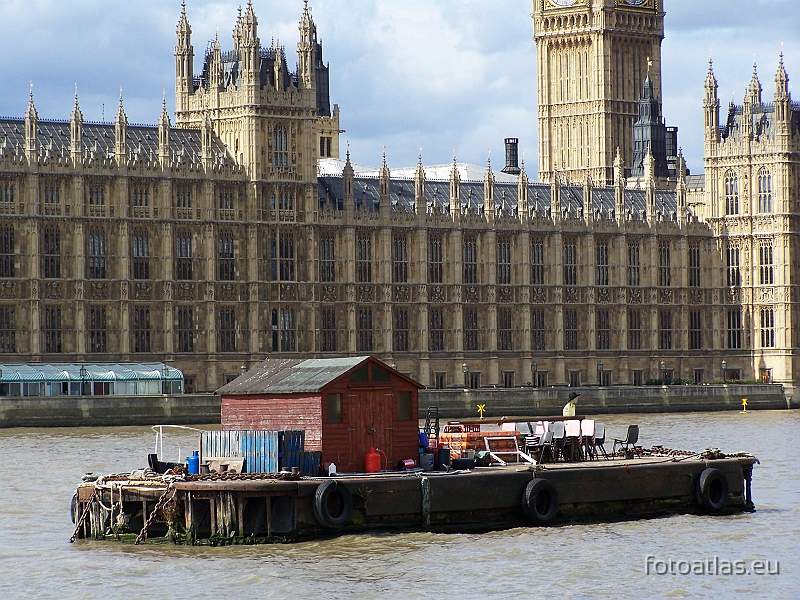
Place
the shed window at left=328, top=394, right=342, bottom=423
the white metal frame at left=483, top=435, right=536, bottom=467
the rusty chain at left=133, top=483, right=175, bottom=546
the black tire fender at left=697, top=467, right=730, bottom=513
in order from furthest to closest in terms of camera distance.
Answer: the black tire fender at left=697, top=467, right=730, bottom=513 → the white metal frame at left=483, top=435, right=536, bottom=467 → the shed window at left=328, top=394, right=342, bottom=423 → the rusty chain at left=133, top=483, right=175, bottom=546

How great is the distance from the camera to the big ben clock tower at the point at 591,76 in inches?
6378

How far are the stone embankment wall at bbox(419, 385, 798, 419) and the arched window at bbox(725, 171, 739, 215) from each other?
1479cm

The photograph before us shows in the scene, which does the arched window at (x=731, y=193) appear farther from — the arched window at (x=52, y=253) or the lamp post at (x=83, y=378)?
the lamp post at (x=83, y=378)

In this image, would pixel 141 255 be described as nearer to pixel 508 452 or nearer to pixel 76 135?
pixel 76 135

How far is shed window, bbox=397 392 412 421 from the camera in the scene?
61.4 m

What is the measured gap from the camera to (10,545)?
57625mm

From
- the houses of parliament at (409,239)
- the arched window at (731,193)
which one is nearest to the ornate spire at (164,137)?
the houses of parliament at (409,239)

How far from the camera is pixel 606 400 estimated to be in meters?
127

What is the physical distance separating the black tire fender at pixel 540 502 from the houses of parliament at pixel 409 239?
5967 centimetres

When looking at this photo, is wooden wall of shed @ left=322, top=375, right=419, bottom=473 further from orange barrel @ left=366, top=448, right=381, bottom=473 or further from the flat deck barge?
the flat deck barge

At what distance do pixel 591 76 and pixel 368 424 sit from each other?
348ft

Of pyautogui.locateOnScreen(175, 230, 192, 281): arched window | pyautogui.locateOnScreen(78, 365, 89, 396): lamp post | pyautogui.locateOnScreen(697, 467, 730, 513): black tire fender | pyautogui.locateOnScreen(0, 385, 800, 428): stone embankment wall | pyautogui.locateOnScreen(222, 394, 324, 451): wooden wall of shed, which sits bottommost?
pyautogui.locateOnScreen(697, 467, 730, 513): black tire fender

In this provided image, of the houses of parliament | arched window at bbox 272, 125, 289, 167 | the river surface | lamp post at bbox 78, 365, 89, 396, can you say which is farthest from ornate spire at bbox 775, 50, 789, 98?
the river surface

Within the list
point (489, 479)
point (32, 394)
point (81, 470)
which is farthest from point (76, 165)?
point (489, 479)
